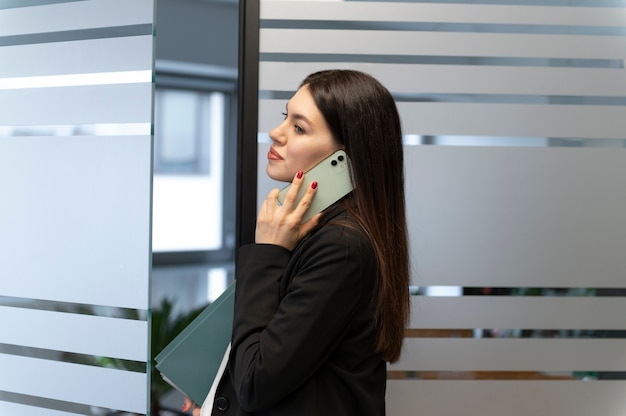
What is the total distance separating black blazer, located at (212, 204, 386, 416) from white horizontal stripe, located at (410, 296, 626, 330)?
81 centimetres

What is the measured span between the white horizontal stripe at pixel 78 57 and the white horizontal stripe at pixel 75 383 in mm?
997

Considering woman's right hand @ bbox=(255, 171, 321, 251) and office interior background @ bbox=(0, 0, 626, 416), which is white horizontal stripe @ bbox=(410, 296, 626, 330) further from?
woman's right hand @ bbox=(255, 171, 321, 251)

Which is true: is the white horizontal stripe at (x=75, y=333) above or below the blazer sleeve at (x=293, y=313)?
below

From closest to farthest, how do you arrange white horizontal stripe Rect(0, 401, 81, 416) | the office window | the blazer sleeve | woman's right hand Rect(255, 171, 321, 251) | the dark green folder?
the blazer sleeve → woman's right hand Rect(255, 171, 321, 251) → the dark green folder → white horizontal stripe Rect(0, 401, 81, 416) → the office window

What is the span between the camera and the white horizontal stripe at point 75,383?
2.05 meters

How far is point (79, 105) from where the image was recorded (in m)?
2.09

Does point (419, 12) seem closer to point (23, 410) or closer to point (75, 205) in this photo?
point (75, 205)

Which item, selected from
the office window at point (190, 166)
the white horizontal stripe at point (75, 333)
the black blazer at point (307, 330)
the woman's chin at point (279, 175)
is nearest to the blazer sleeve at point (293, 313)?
the black blazer at point (307, 330)

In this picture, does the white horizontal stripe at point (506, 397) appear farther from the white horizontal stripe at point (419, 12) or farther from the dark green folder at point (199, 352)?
the white horizontal stripe at point (419, 12)

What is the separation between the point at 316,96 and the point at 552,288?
4.06 ft

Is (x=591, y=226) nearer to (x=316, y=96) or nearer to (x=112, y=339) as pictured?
(x=316, y=96)

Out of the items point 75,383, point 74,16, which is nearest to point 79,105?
point 74,16

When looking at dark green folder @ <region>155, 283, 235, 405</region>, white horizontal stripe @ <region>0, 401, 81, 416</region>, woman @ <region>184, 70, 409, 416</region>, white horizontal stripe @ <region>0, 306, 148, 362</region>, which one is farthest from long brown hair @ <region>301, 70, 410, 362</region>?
white horizontal stripe @ <region>0, 401, 81, 416</region>

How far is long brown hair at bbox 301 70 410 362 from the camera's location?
46.6 inches
